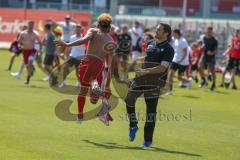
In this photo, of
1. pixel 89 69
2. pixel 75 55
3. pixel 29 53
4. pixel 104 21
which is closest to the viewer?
pixel 104 21

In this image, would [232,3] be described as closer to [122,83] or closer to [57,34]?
[57,34]

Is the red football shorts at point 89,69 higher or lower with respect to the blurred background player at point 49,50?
higher

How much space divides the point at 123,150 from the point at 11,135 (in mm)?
2177

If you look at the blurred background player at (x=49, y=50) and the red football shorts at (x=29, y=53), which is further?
the blurred background player at (x=49, y=50)

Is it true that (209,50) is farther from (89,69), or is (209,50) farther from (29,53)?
(89,69)

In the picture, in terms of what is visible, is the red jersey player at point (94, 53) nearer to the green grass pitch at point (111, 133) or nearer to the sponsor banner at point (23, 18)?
the green grass pitch at point (111, 133)

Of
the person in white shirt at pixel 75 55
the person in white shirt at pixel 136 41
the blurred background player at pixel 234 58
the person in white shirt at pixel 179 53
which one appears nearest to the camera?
the person in white shirt at pixel 75 55

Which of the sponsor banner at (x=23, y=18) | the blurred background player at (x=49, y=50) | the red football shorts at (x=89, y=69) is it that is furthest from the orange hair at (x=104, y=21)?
the sponsor banner at (x=23, y=18)

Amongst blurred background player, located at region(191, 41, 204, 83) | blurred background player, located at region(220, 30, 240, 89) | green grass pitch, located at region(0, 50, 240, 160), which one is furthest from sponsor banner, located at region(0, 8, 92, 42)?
green grass pitch, located at region(0, 50, 240, 160)

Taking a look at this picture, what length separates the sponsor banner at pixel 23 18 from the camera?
162 ft

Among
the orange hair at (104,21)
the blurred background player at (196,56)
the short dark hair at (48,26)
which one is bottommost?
the blurred background player at (196,56)

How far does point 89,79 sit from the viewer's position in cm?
1457

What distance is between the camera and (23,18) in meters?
50.2

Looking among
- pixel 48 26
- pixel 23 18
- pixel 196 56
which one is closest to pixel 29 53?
pixel 48 26
